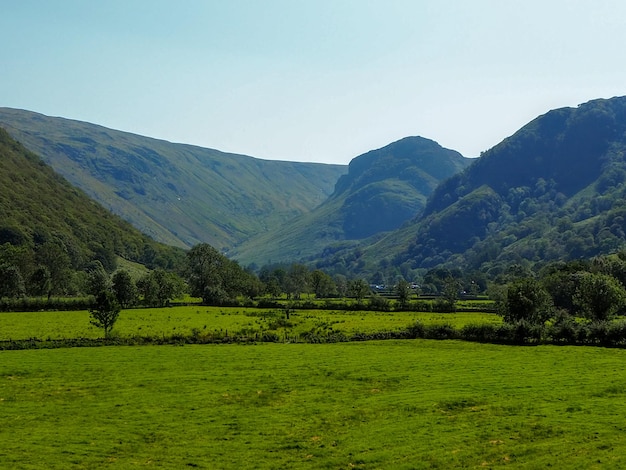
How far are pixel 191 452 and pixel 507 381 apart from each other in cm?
3279

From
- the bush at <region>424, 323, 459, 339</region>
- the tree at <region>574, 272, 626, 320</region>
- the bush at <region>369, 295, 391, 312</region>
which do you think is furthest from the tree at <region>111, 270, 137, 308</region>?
the tree at <region>574, 272, 626, 320</region>

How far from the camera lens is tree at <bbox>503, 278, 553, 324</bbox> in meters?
98.1

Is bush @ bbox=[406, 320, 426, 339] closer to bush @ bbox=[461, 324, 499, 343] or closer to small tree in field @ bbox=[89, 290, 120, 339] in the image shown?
bush @ bbox=[461, 324, 499, 343]

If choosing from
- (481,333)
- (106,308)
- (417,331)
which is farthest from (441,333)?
(106,308)

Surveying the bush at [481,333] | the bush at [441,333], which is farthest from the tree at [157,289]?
the bush at [481,333]

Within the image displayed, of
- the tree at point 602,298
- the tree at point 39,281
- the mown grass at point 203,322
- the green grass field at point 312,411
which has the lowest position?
the mown grass at point 203,322

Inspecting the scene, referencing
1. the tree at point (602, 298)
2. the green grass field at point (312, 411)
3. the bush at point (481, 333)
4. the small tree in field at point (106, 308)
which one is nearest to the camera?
the green grass field at point (312, 411)

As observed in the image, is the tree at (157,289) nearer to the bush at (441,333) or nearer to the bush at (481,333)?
the bush at (441,333)

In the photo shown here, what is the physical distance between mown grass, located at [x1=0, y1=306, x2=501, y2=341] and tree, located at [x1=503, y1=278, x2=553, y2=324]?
1375cm

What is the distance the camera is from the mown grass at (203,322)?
96.5m

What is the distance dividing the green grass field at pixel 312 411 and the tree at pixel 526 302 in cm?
2510

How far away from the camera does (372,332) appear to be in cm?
9850

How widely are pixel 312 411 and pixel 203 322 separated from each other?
7206cm

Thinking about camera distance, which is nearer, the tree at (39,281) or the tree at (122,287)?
the tree at (122,287)
